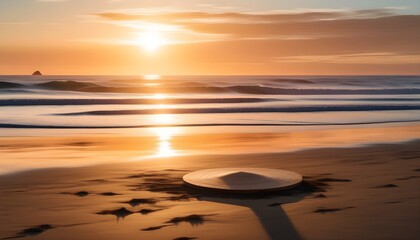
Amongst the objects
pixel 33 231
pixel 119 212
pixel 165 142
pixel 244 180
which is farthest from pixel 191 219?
pixel 165 142

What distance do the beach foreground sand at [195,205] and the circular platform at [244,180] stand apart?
0.10m

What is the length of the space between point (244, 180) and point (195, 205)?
854 mm

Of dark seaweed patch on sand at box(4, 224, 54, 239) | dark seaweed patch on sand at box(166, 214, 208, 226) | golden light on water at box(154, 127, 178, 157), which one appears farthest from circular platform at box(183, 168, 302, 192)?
golden light on water at box(154, 127, 178, 157)

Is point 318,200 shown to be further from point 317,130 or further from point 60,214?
point 317,130

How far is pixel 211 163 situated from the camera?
790 cm

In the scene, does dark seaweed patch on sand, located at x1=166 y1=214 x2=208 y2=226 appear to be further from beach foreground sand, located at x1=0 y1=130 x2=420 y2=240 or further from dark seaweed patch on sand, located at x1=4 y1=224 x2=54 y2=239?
dark seaweed patch on sand, located at x1=4 y1=224 x2=54 y2=239

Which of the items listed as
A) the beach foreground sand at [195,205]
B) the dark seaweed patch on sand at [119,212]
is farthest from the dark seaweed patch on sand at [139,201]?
the dark seaweed patch on sand at [119,212]

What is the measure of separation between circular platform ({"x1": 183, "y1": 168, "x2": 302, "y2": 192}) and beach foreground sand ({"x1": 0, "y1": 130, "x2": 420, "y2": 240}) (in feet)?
0.34

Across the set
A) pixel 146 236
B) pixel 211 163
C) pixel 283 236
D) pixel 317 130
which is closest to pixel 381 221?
pixel 283 236

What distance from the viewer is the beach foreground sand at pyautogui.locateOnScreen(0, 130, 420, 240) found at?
14.2 feet

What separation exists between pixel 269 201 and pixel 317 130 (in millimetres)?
8720

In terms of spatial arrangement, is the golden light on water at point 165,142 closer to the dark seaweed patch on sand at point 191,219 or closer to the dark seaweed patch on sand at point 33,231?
the dark seaweed patch on sand at point 191,219

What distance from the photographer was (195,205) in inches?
202

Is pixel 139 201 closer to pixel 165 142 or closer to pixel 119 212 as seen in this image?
pixel 119 212
